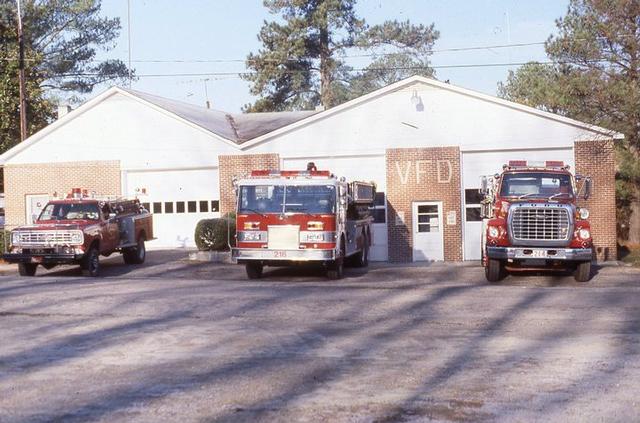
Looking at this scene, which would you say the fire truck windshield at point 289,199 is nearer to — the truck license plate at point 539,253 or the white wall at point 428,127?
the truck license plate at point 539,253

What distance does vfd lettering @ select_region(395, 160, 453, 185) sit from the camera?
2755cm

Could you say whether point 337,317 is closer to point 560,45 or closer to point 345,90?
point 560,45

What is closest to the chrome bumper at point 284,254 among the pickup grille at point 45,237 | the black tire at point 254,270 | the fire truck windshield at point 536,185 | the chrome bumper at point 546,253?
the black tire at point 254,270

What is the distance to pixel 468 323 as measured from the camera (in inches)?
508

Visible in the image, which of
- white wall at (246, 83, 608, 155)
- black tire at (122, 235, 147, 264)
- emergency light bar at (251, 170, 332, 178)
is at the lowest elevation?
black tire at (122, 235, 147, 264)

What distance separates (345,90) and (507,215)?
43214 millimetres

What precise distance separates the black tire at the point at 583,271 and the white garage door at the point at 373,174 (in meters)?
8.41

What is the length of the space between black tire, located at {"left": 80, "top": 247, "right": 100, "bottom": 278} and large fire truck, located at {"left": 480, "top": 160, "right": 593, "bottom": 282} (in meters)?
9.29

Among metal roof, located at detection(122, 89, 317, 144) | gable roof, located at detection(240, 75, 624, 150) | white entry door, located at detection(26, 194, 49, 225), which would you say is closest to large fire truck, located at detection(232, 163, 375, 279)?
gable roof, located at detection(240, 75, 624, 150)

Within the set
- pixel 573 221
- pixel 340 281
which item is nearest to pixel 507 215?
pixel 573 221

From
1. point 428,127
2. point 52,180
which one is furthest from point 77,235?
point 428,127

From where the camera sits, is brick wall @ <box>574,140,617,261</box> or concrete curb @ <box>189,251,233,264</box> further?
brick wall @ <box>574,140,617,261</box>

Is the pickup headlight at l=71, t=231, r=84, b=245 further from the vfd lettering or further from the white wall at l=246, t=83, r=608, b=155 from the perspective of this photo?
the vfd lettering

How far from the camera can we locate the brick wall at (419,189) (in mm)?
27531
